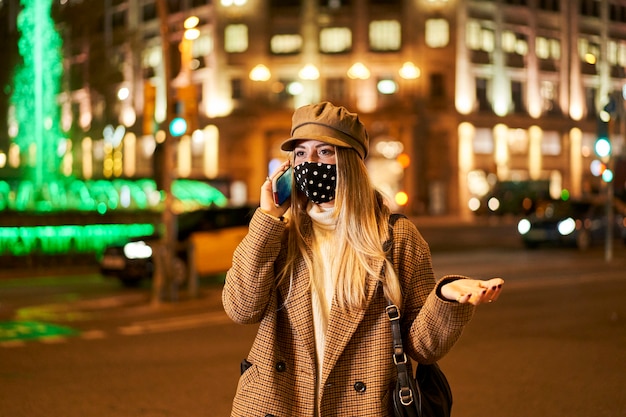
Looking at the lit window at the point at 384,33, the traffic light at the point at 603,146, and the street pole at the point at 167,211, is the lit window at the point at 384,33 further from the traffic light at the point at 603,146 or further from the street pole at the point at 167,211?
the street pole at the point at 167,211

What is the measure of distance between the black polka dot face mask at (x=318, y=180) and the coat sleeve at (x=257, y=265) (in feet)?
0.53

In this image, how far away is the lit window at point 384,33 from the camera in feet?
188

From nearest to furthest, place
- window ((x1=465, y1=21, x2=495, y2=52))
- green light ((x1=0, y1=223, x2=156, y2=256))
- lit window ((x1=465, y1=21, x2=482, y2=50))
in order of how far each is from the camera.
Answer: green light ((x1=0, y1=223, x2=156, y2=256)), lit window ((x1=465, y1=21, x2=482, y2=50)), window ((x1=465, y1=21, x2=495, y2=52))

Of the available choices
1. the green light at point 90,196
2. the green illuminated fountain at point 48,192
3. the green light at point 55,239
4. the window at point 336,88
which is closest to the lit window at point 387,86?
the window at point 336,88

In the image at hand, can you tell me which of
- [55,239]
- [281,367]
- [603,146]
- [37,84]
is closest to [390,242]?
[281,367]

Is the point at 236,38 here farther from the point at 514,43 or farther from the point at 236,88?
the point at 514,43

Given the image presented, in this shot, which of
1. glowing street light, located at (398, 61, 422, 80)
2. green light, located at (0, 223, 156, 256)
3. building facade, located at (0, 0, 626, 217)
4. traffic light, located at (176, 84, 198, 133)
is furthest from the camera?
building facade, located at (0, 0, 626, 217)

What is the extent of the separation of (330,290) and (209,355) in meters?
6.74

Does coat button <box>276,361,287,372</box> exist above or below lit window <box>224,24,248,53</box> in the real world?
below

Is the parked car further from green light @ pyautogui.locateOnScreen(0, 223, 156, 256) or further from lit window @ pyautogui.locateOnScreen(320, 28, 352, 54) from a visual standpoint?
lit window @ pyautogui.locateOnScreen(320, 28, 352, 54)

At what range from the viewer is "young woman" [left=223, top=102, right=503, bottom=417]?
9.44 feet

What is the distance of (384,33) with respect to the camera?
189ft

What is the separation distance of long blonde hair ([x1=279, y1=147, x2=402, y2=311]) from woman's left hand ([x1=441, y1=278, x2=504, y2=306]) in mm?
189

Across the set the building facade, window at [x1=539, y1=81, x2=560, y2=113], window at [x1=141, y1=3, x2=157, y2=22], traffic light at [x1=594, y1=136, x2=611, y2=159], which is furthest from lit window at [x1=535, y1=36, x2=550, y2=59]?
traffic light at [x1=594, y1=136, x2=611, y2=159]
